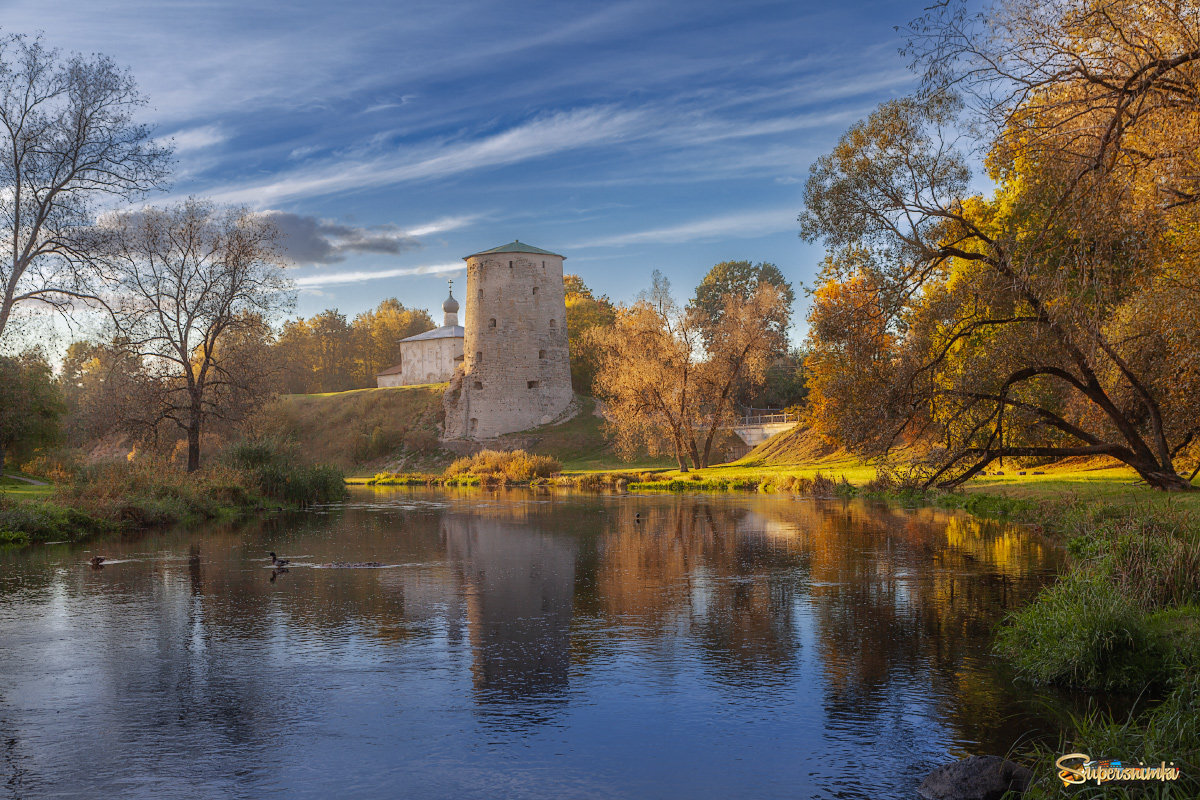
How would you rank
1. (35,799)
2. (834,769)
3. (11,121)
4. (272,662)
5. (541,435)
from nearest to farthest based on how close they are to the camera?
(35,799) < (834,769) < (272,662) < (11,121) < (541,435)

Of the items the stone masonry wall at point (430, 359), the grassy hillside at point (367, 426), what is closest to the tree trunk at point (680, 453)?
the grassy hillside at point (367, 426)

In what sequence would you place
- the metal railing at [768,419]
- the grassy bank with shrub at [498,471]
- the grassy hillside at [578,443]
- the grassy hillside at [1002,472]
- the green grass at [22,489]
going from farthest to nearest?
the grassy hillside at [578,443] < the metal railing at [768,419] < the grassy bank with shrub at [498,471] < the green grass at [22,489] < the grassy hillside at [1002,472]

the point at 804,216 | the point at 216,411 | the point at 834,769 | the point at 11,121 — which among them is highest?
the point at 11,121

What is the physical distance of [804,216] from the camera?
19656 millimetres

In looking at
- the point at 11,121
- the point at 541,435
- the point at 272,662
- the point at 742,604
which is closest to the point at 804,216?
the point at 742,604

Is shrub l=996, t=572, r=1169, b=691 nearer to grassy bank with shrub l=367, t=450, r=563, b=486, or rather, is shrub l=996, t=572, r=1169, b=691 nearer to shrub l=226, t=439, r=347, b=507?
shrub l=226, t=439, r=347, b=507

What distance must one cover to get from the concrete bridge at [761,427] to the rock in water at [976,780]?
1842 inches

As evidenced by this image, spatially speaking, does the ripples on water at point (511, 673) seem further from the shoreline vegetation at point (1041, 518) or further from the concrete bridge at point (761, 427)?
the concrete bridge at point (761, 427)

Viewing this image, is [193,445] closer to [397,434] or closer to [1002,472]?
[1002,472]

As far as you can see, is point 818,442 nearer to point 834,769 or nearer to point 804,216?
point 804,216

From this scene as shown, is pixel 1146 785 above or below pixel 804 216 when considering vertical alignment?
below

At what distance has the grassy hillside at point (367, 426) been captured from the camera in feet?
203

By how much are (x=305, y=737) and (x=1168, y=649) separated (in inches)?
294

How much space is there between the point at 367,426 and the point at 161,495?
40814 mm
